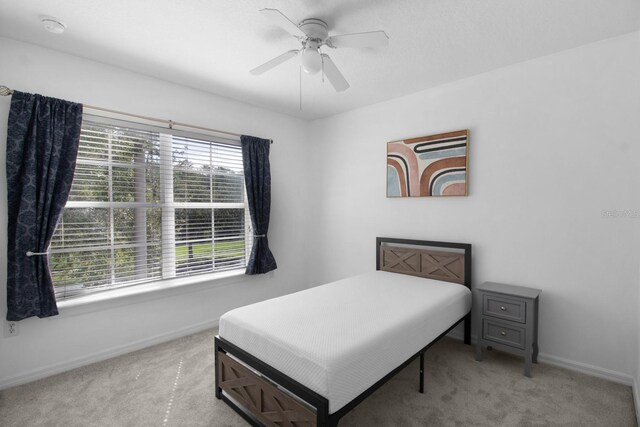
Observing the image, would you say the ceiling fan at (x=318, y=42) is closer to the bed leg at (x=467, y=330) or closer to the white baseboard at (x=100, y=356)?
the bed leg at (x=467, y=330)

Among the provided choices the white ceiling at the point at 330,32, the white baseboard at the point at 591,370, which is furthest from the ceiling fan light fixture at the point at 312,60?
the white baseboard at the point at 591,370

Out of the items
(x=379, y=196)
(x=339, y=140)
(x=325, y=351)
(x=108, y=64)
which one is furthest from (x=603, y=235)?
(x=108, y=64)

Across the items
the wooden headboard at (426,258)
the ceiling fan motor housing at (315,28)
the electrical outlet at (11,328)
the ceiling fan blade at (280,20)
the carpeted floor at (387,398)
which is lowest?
the carpeted floor at (387,398)

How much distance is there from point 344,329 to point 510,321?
5.15ft

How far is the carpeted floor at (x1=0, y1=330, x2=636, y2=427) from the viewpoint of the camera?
6.51 feet

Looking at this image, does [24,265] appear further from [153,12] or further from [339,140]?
[339,140]

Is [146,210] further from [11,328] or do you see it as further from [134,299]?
[11,328]

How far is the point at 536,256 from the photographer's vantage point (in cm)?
276

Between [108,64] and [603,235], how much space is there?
4431 millimetres

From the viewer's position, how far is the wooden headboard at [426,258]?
3.13 metres

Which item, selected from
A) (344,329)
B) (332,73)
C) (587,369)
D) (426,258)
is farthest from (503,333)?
(332,73)

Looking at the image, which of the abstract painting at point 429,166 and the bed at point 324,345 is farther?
the abstract painting at point 429,166

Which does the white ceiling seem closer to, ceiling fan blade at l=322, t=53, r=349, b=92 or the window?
ceiling fan blade at l=322, t=53, r=349, b=92

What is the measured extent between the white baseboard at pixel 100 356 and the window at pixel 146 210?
566 mm
